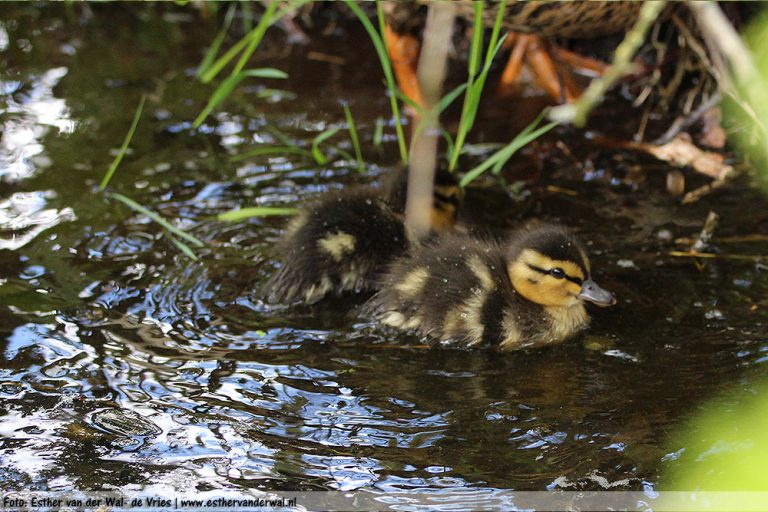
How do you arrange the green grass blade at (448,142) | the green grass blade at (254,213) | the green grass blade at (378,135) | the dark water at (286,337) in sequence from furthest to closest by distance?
the green grass blade at (378,135)
the green grass blade at (448,142)
the green grass blade at (254,213)
the dark water at (286,337)

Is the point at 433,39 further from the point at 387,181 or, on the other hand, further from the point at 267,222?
the point at 267,222

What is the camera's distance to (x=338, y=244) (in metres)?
2.93

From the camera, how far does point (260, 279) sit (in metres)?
3.00

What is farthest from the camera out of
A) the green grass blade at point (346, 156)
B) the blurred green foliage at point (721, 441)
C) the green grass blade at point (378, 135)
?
the green grass blade at point (378, 135)

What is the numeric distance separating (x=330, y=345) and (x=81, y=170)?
60.7 inches

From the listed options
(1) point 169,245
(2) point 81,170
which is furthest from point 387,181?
(2) point 81,170

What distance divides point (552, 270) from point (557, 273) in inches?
0.9

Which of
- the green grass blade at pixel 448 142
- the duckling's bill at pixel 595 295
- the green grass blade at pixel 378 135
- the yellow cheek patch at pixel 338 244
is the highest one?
the green grass blade at pixel 378 135

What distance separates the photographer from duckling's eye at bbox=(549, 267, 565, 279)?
271 cm

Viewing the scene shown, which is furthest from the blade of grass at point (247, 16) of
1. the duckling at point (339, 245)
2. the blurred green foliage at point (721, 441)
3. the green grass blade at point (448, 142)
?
the blurred green foliage at point (721, 441)

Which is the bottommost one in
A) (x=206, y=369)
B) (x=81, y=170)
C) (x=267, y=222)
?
(x=206, y=369)

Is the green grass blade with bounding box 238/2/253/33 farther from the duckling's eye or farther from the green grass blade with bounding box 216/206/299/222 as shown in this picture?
the duckling's eye

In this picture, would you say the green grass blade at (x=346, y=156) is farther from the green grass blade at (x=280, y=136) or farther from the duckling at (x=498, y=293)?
the duckling at (x=498, y=293)

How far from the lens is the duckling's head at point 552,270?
270 cm
